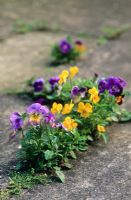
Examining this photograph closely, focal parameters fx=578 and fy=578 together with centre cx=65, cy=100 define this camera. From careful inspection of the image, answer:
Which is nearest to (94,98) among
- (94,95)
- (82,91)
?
(94,95)

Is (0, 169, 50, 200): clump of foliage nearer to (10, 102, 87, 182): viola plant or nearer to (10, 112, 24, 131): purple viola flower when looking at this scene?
(10, 102, 87, 182): viola plant

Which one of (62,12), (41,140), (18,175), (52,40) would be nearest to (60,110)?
(41,140)

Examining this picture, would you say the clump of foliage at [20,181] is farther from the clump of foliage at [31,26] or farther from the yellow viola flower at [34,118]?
the clump of foliage at [31,26]

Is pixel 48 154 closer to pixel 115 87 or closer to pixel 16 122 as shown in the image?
pixel 16 122

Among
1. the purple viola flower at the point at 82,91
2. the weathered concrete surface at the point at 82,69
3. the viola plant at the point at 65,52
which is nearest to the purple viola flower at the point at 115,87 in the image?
the purple viola flower at the point at 82,91

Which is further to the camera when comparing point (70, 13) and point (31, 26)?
point (70, 13)

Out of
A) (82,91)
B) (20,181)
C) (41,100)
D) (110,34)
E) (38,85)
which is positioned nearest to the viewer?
(20,181)

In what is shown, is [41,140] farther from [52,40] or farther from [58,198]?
[52,40]
